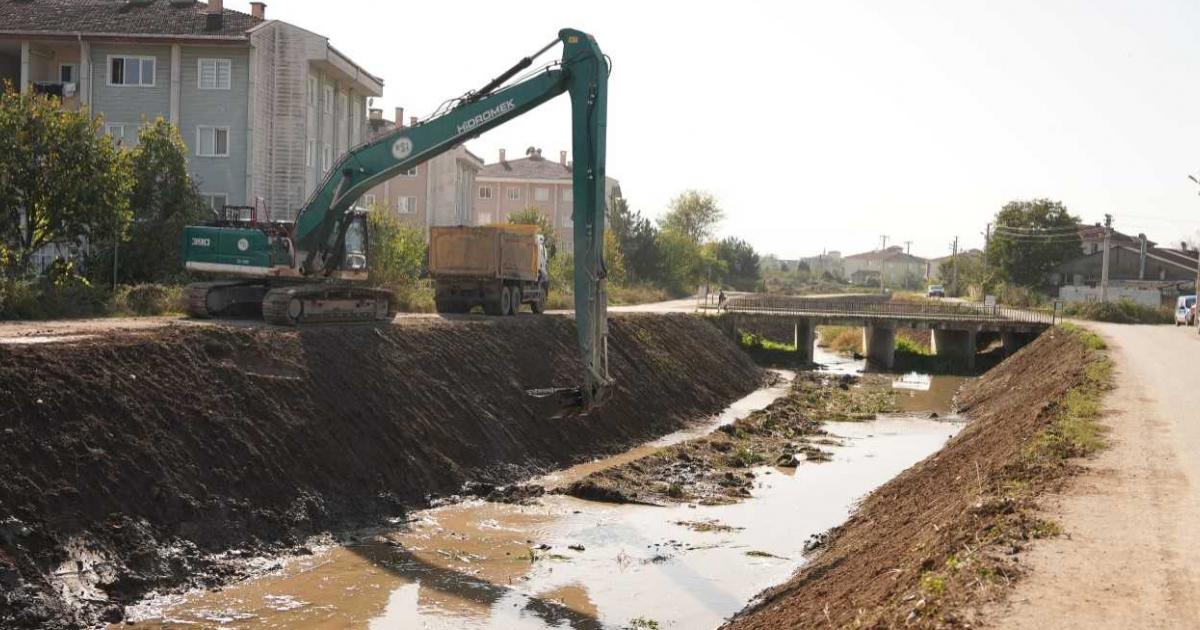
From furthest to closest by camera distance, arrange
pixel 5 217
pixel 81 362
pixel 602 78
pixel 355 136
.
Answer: pixel 355 136 → pixel 5 217 → pixel 602 78 → pixel 81 362

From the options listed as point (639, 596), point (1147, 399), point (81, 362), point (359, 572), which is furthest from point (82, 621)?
point (1147, 399)

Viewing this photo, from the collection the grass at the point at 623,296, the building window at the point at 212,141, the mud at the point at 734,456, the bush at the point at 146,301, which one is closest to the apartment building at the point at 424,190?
the grass at the point at 623,296

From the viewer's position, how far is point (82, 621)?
12344mm

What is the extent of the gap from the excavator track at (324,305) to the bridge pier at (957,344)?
36.8 meters

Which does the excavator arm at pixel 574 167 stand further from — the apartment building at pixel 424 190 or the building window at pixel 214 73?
the apartment building at pixel 424 190

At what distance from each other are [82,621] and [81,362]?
4938mm

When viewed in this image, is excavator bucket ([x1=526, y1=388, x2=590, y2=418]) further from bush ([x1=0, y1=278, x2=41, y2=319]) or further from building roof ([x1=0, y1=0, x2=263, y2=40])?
building roof ([x1=0, y1=0, x2=263, y2=40])

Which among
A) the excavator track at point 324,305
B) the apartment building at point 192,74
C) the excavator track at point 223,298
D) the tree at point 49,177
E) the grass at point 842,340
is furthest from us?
the grass at point 842,340

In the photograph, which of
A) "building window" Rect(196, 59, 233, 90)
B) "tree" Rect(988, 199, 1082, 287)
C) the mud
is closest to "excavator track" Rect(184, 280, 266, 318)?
the mud

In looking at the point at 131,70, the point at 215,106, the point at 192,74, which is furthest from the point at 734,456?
the point at 131,70

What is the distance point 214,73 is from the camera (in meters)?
41.6

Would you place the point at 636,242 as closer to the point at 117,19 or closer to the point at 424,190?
the point at 424,190

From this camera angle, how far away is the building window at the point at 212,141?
41.8 metres

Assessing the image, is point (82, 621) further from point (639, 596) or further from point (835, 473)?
point (835, 473)
